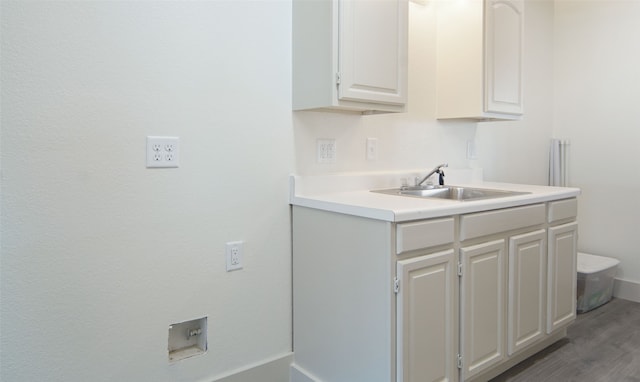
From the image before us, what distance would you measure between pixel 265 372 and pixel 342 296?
566mm

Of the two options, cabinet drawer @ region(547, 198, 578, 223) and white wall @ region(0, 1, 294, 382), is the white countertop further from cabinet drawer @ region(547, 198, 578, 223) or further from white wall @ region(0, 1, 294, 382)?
white wall @ region(0, 1, 294, 382)

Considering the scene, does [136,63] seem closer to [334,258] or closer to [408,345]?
[334,258]

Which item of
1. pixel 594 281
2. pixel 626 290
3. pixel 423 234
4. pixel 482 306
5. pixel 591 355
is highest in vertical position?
pixel 423 234

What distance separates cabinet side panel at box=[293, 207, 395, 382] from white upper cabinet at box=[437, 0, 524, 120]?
51.0 inches

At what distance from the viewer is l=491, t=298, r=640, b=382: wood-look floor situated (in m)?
2.20

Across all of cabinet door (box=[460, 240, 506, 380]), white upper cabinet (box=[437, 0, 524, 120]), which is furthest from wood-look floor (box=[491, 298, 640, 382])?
white upper cabinet (box=[437, 0, 524, 120])

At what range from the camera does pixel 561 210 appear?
2430 mm

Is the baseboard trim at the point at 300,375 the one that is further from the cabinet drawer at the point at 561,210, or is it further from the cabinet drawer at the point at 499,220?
the cabinet drawer at the point at 561,210

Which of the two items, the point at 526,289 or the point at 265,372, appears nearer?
the point at 265,372

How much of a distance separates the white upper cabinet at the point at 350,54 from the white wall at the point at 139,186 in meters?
0.11

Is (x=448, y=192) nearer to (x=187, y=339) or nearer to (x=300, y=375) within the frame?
(x=300, y=375)

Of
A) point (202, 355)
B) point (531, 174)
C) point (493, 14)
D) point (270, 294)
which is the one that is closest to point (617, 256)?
point (531, 174)

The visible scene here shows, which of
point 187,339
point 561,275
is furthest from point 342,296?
point 561,275

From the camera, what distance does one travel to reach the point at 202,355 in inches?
73.7
